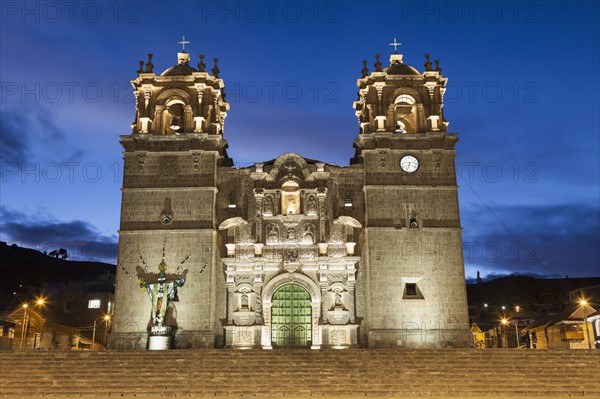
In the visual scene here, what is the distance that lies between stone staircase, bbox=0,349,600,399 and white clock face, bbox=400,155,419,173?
1038 cm

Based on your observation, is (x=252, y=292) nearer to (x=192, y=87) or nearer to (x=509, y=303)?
(x=192, y=87)

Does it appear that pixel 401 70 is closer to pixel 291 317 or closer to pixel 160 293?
pixel 291 317

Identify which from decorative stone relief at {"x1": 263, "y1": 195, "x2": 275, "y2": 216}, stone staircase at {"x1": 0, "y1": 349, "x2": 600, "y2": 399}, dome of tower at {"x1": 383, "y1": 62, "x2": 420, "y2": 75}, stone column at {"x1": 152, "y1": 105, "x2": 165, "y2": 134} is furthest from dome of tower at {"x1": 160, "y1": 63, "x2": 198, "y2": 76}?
stone staircase at {"x1": 0, "y1": 349, "x2": 600, "y2": 399}

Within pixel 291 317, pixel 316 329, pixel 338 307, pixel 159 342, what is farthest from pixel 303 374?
pixel 291 317

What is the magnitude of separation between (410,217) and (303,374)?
1146 cm

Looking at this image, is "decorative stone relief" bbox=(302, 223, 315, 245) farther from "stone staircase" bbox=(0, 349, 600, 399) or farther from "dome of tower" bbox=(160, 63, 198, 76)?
"dome of tower" bbox=(160, 63, 198, 76)

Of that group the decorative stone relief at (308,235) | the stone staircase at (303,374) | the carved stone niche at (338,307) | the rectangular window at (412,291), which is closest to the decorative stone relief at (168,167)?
the decorative stone relief at (308,235)

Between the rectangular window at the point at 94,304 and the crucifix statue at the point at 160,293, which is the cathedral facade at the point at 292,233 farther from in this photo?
the rectangular window at the point at 94,304

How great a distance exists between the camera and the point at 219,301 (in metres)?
30.8

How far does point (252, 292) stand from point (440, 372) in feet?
35.9

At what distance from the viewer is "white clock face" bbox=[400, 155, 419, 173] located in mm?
31891

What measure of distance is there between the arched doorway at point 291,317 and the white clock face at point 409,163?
8.03m

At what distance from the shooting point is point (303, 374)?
22.4 meters

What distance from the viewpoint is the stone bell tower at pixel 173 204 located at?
29.7 meters
